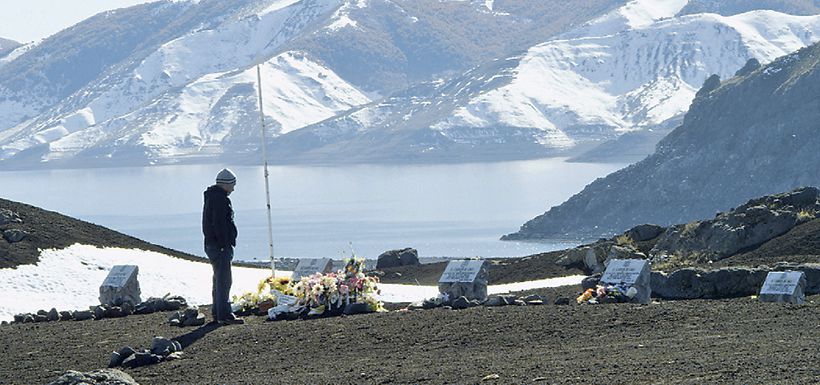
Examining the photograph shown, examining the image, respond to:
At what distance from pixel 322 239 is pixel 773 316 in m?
172

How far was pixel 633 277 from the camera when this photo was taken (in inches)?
1041

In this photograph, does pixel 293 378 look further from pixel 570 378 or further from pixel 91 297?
pixel 91 297

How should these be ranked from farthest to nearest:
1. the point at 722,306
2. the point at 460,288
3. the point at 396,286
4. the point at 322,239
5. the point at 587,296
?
the point at 322,239
the point at 396,286
the point at 460,288
the point at 587,296
the point at 722,306

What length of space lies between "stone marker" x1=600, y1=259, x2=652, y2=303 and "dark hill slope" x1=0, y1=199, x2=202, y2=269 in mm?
16190

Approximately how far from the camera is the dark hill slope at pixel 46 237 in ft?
129

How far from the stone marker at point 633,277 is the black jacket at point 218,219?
5.62m

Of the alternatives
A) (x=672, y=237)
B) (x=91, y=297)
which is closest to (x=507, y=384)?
(x=91, y=297)

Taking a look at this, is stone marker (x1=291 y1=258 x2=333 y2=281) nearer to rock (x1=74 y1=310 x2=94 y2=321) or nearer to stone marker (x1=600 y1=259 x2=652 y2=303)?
rock (x1=74 y1=310 x2=94 y2=321)

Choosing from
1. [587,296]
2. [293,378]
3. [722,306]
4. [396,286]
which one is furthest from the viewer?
[396,286]

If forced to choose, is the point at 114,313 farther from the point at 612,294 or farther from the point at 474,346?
the point at 474,346

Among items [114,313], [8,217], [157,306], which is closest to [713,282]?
[157,306]

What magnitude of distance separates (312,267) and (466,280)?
291cm

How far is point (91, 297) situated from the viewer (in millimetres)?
36625

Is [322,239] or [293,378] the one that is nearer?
[293,378]
